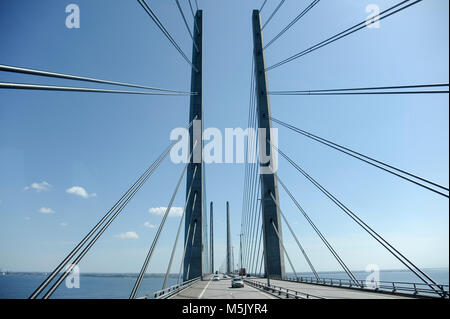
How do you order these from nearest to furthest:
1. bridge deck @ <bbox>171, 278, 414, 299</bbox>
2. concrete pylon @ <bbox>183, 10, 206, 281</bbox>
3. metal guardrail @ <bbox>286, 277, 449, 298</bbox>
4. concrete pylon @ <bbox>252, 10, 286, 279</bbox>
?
metal guardrail @ <bbox>286, 277, 449, 298</bbox>, bridge deck @ <bbox>171, 278, 414, 299</bbox>, concrete pylon @ <bbox>252, 10, 286, 279</bbox>, concrete pylon @ <bbox>183, 10, 206, 281</bbox>

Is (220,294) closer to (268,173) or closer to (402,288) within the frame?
(402,288)

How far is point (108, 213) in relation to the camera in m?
8.80

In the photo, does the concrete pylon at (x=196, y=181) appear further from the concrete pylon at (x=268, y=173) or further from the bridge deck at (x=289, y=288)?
the bridge deck at (x=289, y=288)

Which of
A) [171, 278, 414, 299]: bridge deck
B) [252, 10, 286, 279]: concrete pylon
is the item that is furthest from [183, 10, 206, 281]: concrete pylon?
[171, 278, 414, 299]: bridge deck

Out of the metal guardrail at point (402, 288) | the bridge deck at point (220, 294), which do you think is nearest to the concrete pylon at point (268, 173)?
the metal guardrail at point (402, 288)

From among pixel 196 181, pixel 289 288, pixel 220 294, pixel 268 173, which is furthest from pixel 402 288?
pixel 196 181

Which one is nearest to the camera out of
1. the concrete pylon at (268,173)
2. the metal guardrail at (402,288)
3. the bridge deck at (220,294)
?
the metal guardrail at (402,288)

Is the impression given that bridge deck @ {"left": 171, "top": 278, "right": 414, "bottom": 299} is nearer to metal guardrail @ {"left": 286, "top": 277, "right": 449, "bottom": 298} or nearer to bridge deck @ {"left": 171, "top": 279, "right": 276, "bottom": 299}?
bridge deck @ {"left": 171, "top": 279, "right": 276, "bottom": 299}

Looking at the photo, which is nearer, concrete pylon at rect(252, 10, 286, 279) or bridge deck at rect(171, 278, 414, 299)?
bridge deck at rect(171, 278, 414, 299)

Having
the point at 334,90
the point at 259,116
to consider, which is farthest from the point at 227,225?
the point at 334,90

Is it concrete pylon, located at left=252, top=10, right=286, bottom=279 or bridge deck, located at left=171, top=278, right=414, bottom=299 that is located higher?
concrete pylon, located at left=252, top=10, right=286, bottom=279

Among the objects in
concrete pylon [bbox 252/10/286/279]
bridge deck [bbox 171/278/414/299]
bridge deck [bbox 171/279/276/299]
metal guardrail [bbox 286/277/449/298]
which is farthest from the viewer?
concrete pylon [bbox 252/10/286/279]
